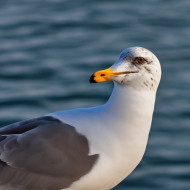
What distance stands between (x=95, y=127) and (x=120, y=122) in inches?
8.3

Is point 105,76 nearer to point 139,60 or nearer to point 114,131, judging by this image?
point 139,60

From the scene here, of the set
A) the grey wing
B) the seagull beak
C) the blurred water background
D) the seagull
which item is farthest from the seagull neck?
the blurred water background

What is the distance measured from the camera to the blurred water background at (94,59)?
9586 mm

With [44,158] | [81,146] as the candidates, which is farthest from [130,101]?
[44,158]

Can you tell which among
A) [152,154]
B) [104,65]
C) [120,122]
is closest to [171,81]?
[104,65]

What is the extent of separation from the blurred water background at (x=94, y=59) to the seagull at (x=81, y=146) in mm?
1562

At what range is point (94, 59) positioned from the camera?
1152cm

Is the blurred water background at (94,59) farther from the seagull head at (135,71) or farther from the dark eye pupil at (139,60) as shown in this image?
the dark eye pupil at (139,60)

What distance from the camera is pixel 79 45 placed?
11953 millimetres

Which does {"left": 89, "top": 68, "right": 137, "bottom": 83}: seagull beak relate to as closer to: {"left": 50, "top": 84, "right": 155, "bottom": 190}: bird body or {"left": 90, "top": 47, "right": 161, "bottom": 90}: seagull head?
{"left": 90, "top": 47, "right": 161, "bottom": 90}: seagull head

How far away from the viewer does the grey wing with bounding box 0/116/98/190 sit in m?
7.51

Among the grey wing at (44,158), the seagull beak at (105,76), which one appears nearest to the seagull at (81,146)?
the grey wing at (44,158)

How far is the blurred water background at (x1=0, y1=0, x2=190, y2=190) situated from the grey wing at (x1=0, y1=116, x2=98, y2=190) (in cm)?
161

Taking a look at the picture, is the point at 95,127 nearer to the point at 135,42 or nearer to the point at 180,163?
the point at 180,163
